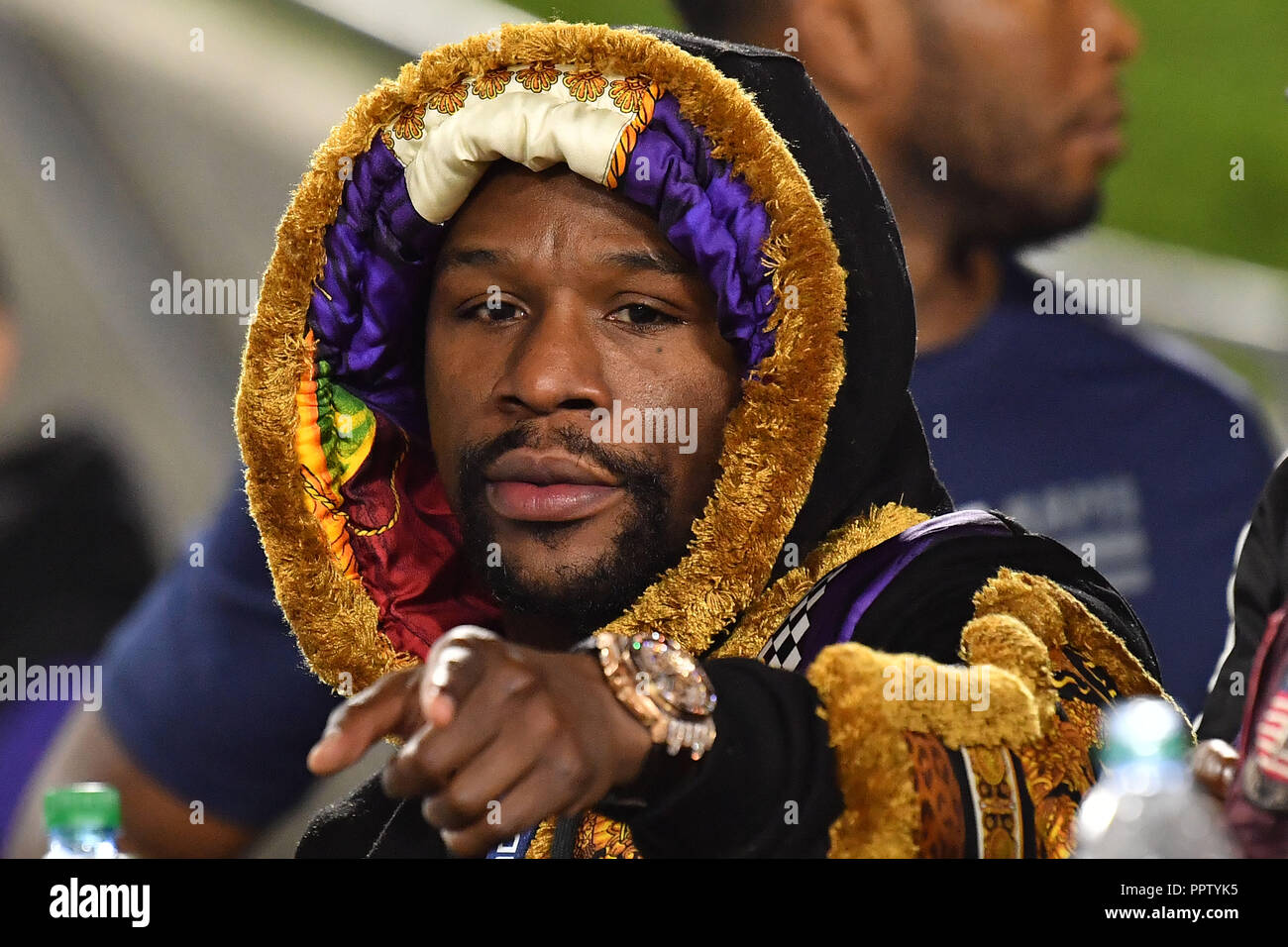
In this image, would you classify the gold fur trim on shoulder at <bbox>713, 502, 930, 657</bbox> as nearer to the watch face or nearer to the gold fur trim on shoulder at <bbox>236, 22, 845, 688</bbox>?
the gold fur trim on shoulder at <bbox>236, 22, 845, 688</bbox>

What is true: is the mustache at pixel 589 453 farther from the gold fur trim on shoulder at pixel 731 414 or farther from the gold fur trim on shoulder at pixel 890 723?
the gold fur trim on shoulder at pixel 890 723

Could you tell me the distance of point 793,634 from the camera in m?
1.34

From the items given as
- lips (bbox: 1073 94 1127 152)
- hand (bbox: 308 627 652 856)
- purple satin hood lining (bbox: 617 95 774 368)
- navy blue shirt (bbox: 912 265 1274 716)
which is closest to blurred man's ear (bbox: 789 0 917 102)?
lips (bbox: 1073 94 1127 152)

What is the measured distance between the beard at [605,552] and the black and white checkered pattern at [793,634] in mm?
150

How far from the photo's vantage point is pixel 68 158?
2.85 meters

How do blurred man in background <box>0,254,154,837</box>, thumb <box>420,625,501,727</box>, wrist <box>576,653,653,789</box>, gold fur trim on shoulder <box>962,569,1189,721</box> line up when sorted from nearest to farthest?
thumb <box>420,625,501,727</box>, wrist <box>576,653,653,789</box>, gold fur trim on shoulder <box>962,569,1189,721</box>, blurred man in background <box>0,254,154,837</box>

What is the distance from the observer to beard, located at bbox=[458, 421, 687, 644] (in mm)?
1452

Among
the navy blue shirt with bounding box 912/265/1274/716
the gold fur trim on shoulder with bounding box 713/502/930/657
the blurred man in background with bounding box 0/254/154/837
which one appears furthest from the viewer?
the blurred man in background with bounding box 0/254/154/837

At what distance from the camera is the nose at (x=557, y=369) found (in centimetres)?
144

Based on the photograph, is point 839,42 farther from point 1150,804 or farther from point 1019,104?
point 1150,804

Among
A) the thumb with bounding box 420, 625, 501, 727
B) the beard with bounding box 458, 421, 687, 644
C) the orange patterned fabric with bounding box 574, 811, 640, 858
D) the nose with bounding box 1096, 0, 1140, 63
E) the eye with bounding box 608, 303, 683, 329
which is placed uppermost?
the nose with bounding box 1096, 0, 1140, 63

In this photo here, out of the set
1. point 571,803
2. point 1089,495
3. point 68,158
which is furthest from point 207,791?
point 571,803

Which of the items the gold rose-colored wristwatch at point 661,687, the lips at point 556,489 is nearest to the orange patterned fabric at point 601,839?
the lips at point 556,489

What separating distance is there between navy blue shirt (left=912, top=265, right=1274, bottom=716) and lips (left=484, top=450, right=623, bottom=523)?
1168mm
